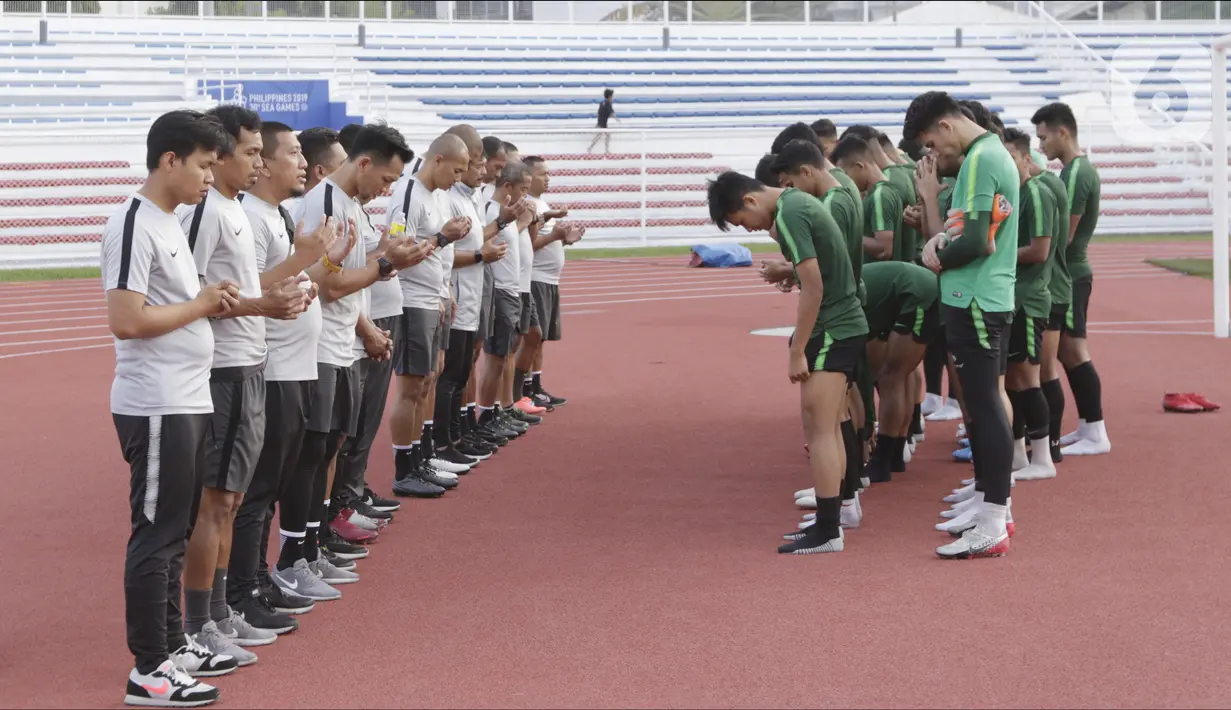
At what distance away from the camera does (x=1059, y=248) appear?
25.9 ft

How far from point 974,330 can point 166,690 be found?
375 centimetres

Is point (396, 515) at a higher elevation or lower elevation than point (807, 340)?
lower

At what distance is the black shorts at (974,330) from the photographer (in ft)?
20.6

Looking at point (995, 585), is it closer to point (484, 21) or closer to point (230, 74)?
point (230, 74)

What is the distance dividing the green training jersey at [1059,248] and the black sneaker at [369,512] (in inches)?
148

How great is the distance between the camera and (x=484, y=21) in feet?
113

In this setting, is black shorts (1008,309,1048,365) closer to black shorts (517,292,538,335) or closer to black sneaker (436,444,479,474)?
black sneaker (436,444,479,474)

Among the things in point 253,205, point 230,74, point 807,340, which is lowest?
point 807,340

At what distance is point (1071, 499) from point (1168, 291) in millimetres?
11835

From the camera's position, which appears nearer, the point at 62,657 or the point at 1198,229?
the point at 62,657

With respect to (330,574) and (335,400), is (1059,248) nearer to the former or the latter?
(335,400)

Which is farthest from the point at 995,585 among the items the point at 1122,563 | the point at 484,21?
the point at 484,21

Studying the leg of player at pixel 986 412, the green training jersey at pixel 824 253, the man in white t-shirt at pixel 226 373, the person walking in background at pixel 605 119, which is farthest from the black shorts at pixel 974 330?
the person walking in background at pixel 605 119

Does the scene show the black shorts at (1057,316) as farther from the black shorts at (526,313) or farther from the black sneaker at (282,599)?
the black sneaker at (282,599)
